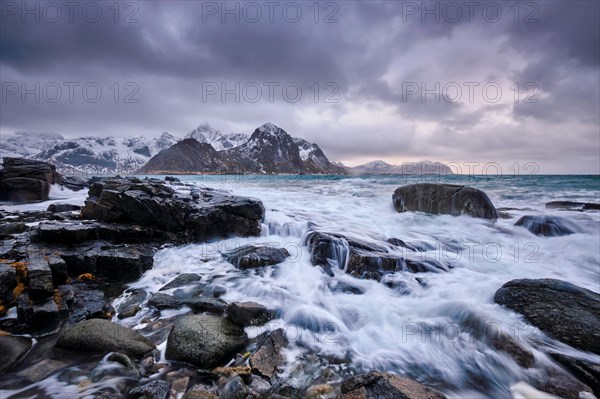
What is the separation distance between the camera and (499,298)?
5.78 metres

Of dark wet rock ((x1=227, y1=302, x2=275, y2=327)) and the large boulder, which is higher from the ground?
the large boulder

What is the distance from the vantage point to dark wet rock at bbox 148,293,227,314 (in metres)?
5.63

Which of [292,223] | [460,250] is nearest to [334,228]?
[292,223]

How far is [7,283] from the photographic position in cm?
505

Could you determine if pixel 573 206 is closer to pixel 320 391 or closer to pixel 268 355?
Answer: pixel 320 391

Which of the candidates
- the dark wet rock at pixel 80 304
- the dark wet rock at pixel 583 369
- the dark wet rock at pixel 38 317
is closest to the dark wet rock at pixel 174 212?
the dark wet rock at pixel 80 304

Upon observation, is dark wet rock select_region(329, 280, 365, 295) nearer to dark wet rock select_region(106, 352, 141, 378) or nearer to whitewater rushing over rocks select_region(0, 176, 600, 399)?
whitewater rushing over rocks select_region(0, 176, 600, 399)

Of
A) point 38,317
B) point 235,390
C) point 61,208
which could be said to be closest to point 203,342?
point 235,390

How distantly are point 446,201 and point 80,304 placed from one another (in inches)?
522

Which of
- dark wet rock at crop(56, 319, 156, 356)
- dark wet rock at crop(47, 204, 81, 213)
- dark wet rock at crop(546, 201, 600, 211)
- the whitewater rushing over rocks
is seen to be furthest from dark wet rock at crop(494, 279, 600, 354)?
dark wet rock at crop(47, 204, 81, 213)

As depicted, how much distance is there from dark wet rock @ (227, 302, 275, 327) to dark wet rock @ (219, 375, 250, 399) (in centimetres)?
148

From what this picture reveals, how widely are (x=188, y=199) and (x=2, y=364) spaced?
813 centimetres

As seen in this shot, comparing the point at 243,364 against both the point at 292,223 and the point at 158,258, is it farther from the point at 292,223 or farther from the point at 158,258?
the point at 292,223

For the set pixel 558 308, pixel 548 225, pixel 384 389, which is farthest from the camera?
pixel 548 225
